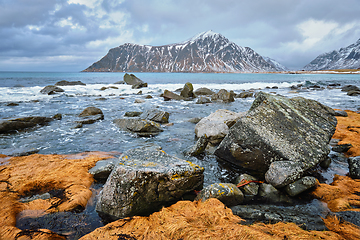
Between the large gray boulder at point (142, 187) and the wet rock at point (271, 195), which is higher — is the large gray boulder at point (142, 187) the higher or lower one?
the higher one

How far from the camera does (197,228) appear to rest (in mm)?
3396

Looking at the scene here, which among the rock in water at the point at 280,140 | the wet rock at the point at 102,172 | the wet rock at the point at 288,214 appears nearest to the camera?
the wet rock at the point at 288,214

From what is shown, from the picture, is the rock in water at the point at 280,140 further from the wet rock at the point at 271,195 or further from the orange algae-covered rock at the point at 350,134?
the orange algae-covered rock at the point at 350,134

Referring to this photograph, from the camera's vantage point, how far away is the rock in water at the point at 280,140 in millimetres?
5422

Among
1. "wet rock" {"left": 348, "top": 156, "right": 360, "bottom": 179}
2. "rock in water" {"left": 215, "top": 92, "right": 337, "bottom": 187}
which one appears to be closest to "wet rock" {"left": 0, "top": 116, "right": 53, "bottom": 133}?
"rock in water" {"left": 215, "top": 92, "right": 337, "bottom": 187}

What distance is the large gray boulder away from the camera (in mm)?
4055

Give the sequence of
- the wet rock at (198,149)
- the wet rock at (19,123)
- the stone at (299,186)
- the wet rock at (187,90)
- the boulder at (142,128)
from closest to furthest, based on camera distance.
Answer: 1. the stone at (299,186)
2. the wet rock at (198,149)
3. the wet rock at (19,123)
4. the boulder at (142,128)
5. the wet rock at (187,90)

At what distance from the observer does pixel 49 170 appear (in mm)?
5898

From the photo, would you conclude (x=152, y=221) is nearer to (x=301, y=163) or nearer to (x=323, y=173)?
(x=301, y=163)

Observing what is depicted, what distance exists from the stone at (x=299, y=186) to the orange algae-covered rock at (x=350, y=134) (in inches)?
147

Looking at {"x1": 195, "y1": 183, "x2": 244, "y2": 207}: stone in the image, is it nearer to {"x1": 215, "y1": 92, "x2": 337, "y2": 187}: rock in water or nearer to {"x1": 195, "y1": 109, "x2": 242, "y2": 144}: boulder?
{"x1": 215, "y1": 92, "x2": 337, "y2": 187}: rock in water

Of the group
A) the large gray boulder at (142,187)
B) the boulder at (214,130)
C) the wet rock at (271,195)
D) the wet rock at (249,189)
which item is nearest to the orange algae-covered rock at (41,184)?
the large gray boulder at (142,187)

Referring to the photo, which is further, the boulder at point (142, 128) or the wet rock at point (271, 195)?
the boulder at point (142, 128)

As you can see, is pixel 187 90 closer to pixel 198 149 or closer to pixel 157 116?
pixel 157 116
